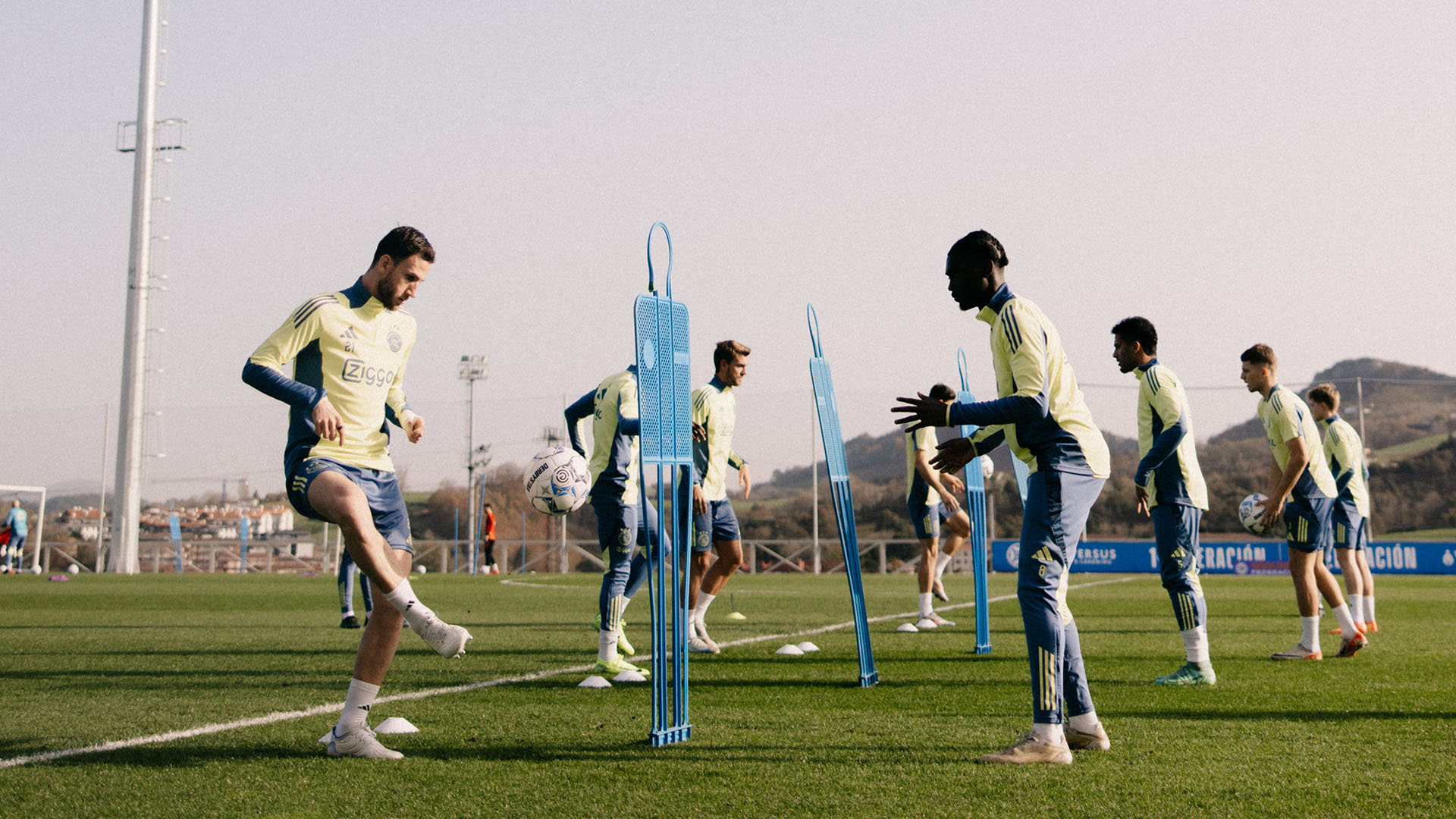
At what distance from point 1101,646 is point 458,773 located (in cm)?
630

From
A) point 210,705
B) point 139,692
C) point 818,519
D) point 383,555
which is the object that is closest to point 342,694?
point 210,705

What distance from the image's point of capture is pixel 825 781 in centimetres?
380

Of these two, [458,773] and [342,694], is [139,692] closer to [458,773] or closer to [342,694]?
[342,694]

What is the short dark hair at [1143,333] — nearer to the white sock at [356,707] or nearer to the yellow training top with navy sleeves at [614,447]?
the yellow training top with navy sleeves at [614,447]

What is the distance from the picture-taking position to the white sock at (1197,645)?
658cm

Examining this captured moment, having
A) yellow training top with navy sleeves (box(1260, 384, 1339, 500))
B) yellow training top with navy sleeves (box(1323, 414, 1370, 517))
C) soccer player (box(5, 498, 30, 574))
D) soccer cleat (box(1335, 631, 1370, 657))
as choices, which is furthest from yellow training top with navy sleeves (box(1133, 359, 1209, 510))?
soccer player (box(5, 498, 30, 574))

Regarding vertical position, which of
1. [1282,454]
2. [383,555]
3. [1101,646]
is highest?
[1282,454]

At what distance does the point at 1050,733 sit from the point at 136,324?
3127 cm

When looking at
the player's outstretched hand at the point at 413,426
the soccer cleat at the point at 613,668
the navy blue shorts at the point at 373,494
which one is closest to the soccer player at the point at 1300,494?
the soccer cleat at the point at 613,668

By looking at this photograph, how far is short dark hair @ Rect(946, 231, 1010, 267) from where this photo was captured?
444 centimetres

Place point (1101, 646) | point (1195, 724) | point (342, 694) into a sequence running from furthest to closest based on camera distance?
point (1101, 646)
point (342, 694)
point (1195, 724)

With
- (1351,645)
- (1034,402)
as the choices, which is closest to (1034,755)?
(1034,402)

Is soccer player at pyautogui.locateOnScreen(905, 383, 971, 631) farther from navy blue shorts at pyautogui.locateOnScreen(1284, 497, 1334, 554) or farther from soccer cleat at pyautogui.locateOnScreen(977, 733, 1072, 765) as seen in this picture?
soccer cleat at pyautogui.locateOnScreen(977, 733, 1072, 765)

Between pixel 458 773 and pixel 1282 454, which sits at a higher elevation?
pixel 1282 454
